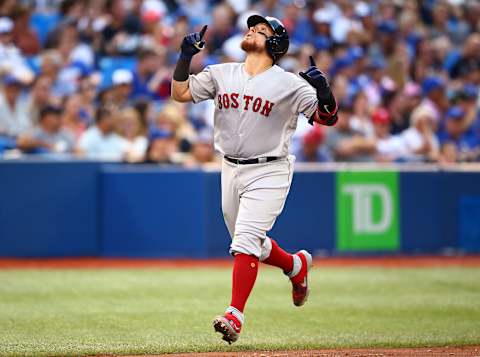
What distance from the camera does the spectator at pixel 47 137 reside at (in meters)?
11.8

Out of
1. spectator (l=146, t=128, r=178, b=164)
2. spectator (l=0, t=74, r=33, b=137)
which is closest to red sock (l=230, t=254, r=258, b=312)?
spectator (l=146, t=128, r=178, b=164)

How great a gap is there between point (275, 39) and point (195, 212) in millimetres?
5991

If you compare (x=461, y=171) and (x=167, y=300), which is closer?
(x=167, y=300)

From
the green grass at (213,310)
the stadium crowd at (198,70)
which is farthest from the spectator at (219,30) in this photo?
the green grass at (213,310)

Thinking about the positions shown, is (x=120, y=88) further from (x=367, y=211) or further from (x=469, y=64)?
(x=469, y=64)

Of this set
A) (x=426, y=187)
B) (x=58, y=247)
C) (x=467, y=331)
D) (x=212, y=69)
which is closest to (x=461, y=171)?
(x=426, y=187)

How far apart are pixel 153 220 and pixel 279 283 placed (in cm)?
273

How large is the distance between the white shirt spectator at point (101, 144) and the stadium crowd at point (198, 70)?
1 cm

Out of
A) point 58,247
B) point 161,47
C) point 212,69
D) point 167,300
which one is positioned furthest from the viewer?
point 161,47

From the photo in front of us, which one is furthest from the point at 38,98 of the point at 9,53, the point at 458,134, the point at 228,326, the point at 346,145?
the point at 228,326

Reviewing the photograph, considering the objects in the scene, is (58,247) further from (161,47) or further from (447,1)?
(447,1)

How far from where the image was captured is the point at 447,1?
18328 mm

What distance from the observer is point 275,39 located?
6.14 metres

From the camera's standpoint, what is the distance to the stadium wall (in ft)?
38.3
